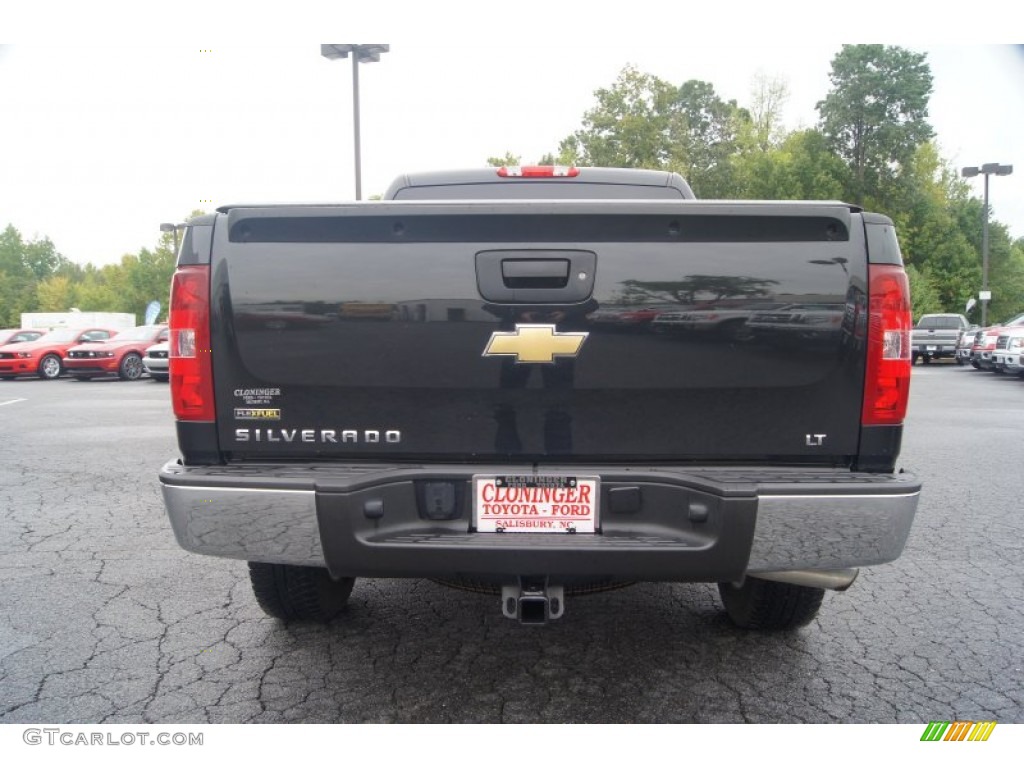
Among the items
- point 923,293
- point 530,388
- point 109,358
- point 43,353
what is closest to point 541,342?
point 530,388

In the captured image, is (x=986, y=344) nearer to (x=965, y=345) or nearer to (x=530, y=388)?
(x=965, y=345)

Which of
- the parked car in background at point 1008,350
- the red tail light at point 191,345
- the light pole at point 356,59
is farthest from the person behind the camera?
the parked car in background at point 1008,350

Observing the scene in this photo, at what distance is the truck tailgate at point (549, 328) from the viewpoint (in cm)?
254

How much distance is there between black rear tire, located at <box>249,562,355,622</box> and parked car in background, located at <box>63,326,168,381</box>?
1958 centimetres

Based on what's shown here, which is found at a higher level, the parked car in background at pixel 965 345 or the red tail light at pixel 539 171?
the red tail light at pixel 539 171

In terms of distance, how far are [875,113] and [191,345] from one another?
153ft

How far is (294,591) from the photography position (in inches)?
133

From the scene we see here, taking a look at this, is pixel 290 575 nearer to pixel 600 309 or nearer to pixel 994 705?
pixel 600 309

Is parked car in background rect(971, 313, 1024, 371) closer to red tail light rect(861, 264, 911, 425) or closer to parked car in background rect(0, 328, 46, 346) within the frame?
red tail light rect(861, 264, 911, 425)

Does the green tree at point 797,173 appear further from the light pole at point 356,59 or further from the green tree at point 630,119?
the light pole at point 356,59

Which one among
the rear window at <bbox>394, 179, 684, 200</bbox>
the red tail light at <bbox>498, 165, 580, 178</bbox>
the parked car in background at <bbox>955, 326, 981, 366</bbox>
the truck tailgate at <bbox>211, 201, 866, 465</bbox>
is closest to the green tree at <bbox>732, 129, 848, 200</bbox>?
the parked car in background at <bbox>955, 326, 981, 366</bbox>

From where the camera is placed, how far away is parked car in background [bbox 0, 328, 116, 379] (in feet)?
70.9

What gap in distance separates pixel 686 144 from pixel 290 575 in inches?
1625

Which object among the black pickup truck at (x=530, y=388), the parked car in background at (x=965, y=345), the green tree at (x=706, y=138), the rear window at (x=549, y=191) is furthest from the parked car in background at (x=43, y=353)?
the green tree at (x=706, y=138)
